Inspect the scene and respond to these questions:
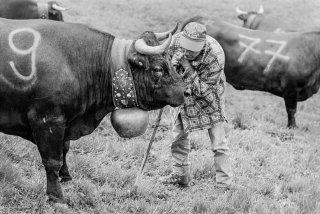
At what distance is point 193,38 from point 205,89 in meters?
0.59

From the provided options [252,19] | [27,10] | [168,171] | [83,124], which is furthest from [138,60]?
[252,19]

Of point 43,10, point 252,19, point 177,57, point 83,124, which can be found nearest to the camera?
point 83,124

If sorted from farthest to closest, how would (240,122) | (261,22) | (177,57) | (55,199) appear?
1. (261,22)
2. (240,122)
3. (177,57)
4. (55,199)

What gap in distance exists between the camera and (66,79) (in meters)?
4.23

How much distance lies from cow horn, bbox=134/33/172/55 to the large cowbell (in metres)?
0.60

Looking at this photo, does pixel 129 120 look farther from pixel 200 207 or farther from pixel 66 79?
pixel 200 207

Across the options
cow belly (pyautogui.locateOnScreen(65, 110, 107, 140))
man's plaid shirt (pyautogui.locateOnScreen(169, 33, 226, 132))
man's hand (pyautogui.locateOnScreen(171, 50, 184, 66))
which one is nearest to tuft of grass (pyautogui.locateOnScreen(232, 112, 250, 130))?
man's plaid shirt (pyautogui.locateOnScreen(169, 33, 226, 132))

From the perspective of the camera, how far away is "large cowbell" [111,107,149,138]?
457 cm

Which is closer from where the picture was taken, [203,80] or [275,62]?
[203,80]

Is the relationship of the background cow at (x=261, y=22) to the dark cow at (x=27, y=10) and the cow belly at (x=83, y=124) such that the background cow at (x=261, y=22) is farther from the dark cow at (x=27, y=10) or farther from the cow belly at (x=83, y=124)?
the cow belly at (x=83, y=124)

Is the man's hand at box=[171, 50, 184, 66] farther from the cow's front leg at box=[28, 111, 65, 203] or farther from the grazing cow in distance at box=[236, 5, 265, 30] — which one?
the grazing cow in distance at box=[236, 5, 265, 30]

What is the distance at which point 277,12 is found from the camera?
17688mm

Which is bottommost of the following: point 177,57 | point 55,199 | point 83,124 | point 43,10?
point 43,10

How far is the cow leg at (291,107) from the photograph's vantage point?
9.29 metres
